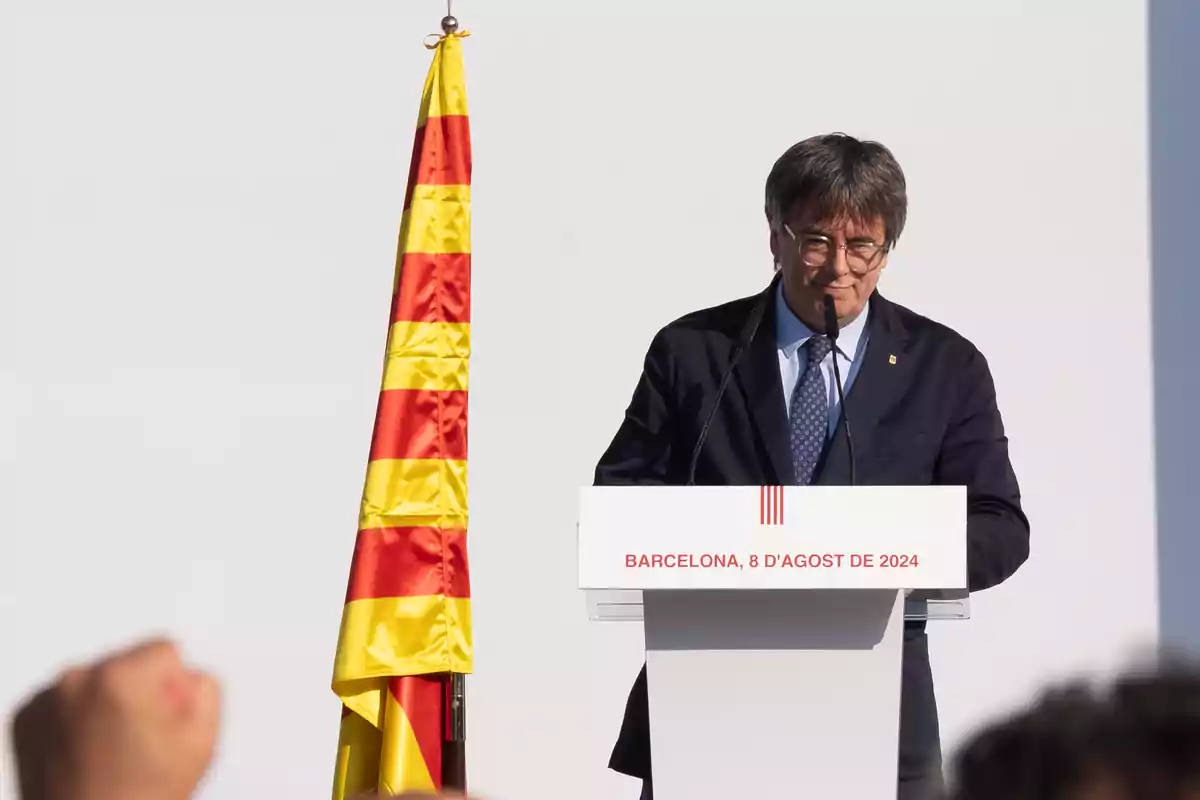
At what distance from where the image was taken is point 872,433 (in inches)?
99.4

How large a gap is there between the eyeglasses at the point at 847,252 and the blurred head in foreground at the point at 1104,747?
2032mm

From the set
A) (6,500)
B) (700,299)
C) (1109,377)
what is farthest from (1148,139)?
(6,500)

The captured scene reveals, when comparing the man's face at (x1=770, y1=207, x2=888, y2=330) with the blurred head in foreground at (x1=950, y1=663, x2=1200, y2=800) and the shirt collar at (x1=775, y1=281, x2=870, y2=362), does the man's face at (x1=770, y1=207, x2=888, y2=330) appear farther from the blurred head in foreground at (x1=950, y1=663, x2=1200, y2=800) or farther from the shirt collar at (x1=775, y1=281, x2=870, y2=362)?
the blurred head in foreground at (x1=950, y1=663, x2=1200, y2=800)

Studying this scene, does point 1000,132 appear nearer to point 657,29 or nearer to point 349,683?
point 657,29

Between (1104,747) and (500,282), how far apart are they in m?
3.71

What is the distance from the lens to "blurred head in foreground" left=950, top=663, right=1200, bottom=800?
60 cm

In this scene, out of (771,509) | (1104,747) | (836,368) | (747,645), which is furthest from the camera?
(836,368)

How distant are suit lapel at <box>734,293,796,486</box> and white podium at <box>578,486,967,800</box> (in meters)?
0.35

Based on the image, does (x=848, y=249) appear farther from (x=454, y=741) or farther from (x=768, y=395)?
(x=454, y=741)

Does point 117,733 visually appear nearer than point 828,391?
Yes

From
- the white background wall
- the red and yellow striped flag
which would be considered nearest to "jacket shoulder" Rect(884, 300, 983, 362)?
the red and yellow striped flag

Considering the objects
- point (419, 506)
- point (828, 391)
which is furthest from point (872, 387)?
point (419, 506)

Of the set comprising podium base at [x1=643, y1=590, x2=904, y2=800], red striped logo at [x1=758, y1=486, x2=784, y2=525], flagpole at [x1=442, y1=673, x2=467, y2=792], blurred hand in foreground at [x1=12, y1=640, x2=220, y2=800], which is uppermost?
red striped logo at [x1=758, y1=486, x2=784, y2=525]

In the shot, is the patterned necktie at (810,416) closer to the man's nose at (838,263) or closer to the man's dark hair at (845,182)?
the man's nose at (838,263)
